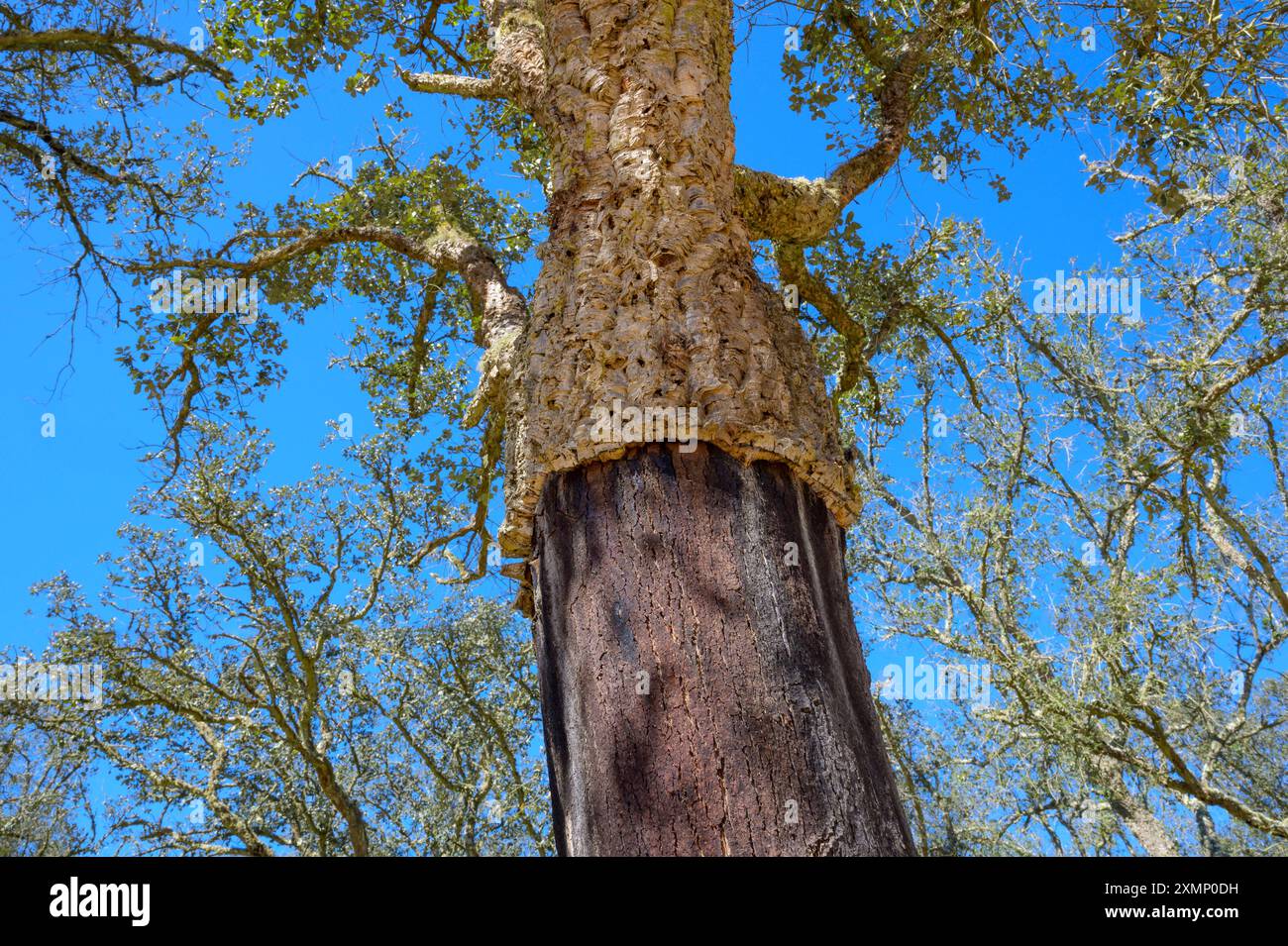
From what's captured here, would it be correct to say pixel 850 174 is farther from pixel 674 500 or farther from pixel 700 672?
pixel 700 672

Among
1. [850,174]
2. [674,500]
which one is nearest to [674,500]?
Answer: [674,500]

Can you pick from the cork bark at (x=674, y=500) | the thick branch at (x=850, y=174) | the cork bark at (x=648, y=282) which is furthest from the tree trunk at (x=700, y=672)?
the thick branch at (x=850, y=174)

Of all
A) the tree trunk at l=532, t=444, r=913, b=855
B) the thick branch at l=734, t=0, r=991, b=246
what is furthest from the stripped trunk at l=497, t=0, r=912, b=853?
the thick branch at l=734, t=0, r=991, b=246

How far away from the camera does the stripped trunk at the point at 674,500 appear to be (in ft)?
8.47

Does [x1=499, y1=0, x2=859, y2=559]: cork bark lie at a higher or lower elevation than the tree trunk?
higher

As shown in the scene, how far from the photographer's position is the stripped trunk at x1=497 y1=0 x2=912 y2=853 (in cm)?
258

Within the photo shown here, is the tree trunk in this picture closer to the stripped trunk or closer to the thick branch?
the stripped trunk

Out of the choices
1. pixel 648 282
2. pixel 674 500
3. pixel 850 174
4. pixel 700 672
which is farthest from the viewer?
pixel 850 174

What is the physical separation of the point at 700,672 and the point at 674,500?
554 mm

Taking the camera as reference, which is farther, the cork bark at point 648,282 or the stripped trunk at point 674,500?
the cork bark at point 648,282

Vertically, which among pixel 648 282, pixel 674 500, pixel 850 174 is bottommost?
pixel 674 500

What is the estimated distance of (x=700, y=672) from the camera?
2.67 m

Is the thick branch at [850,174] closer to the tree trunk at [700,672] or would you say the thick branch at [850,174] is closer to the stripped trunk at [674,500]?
the stripped trunk at [674,500]
